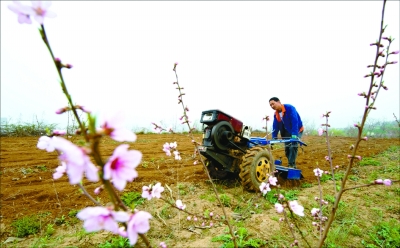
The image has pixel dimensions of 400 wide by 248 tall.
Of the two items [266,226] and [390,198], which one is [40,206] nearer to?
[266,226]

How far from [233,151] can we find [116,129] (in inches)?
167

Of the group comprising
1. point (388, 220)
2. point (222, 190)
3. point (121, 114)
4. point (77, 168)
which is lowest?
point (388, 220)

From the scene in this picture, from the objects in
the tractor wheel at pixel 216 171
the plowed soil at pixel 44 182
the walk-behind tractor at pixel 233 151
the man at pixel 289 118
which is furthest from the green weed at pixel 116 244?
the man at pixel 289 118

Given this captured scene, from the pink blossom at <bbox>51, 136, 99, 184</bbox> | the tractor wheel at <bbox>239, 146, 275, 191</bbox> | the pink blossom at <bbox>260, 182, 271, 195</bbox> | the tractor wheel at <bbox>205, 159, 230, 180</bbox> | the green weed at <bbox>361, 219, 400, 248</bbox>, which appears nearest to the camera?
the pink blossom at <bbox>51, 136, 99, 184</bbox>

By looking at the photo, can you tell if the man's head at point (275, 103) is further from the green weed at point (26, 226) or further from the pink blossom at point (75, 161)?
the pink blossom at point (75, 161)

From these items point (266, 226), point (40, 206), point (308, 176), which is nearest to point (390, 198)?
point (308, 176)

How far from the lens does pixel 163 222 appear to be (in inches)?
122

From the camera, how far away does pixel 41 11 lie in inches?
22.5

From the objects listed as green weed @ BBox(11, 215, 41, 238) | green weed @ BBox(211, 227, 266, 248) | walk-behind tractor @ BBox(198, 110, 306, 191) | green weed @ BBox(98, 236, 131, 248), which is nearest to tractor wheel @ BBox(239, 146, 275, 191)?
walk-behind tractor @ BBox(198, 110, 306, 191)

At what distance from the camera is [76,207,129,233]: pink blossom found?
1.72 ft

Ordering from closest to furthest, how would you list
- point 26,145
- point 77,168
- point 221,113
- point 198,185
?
point 77,168, point 221,113, point 198,185, point 26,145

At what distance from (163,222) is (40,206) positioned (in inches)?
84.4

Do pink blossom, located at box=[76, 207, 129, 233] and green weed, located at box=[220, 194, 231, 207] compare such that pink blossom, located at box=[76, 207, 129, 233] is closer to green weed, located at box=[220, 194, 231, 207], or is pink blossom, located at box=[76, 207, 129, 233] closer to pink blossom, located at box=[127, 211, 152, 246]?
pink blossom, located at box=[127, 211, 152, 246]

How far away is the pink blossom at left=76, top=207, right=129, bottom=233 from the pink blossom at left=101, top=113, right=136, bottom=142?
0.18m
